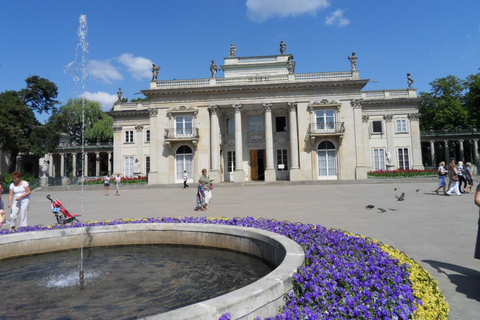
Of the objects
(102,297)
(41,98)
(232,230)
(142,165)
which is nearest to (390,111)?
(142,165)

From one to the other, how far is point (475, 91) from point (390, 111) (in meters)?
8.86

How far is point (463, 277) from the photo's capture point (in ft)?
12.9

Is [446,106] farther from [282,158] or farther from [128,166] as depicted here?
[128,166]

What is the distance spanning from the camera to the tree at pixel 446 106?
4309 cm

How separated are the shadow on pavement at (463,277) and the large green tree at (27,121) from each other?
3759 cm

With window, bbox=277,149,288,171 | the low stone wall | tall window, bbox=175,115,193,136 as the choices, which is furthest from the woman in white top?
window, bbox=277,149,288,171

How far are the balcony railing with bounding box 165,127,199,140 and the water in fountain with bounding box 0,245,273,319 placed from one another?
24.4 meters

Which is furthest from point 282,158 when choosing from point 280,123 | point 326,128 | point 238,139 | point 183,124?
point 183,124

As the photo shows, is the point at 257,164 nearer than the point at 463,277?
No

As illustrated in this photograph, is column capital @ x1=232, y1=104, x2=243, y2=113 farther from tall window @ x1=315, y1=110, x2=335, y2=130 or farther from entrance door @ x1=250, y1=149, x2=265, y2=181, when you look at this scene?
tall window @ x1=315, y1=110, x2=335, y2=130

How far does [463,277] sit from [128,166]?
1511 inches

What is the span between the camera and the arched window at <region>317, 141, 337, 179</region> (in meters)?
29.4

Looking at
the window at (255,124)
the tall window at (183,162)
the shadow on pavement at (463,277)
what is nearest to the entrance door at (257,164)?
the window at (255,124)

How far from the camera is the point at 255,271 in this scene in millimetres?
4441
